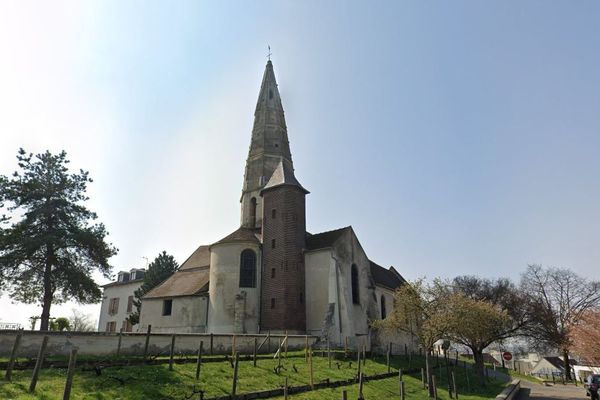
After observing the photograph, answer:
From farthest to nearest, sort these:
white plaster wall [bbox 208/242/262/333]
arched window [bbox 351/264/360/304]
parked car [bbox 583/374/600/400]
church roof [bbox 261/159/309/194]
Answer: church roof [bbox 261/159/309/194] → arched window [bbox 351/264/360/304] → white plaster wall [bbox 208/242/262/333] → parked car [bbox 583/374/600/400]

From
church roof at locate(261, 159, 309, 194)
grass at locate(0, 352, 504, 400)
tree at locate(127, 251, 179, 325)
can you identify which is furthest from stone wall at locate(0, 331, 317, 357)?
tree at locate(127, 251, 179, 325)

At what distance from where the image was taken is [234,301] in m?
29.0

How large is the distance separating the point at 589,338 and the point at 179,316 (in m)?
31.8

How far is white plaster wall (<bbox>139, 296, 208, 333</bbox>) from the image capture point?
29859 mm

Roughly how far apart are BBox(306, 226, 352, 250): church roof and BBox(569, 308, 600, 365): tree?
20.7 m

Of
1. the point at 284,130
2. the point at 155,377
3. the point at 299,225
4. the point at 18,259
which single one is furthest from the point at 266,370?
the point at 284,130

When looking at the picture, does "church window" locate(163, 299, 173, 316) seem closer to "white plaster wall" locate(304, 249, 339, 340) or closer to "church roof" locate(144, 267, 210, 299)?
"church roof" locate(144, 267, 210, 299)

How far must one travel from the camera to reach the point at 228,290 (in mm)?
29375

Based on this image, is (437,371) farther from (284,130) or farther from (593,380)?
(284,130)

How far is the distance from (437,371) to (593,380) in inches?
375

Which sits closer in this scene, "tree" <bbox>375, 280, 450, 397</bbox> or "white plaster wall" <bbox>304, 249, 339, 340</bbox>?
"tree" <bbox>375, 280, 450, 397</bbox>

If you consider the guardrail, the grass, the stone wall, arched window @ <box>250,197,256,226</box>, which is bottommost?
the guardrail

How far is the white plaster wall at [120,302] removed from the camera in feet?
153

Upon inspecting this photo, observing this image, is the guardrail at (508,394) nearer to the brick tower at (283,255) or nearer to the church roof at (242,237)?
the brick tower at (283,255)
